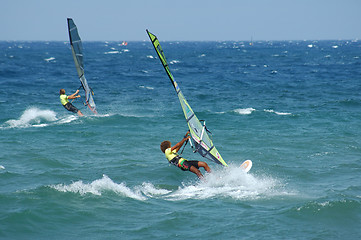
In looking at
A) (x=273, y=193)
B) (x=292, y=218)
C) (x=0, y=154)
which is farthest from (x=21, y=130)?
(x=292, y=218)

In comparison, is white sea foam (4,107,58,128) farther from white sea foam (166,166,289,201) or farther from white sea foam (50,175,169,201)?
white sea foam (166,166,289,201)

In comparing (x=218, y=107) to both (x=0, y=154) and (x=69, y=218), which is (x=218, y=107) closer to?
(x=0, y=154)

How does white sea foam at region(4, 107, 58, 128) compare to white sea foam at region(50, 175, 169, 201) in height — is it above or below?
above

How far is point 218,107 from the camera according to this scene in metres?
25.7

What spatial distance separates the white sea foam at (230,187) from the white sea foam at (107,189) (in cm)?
61

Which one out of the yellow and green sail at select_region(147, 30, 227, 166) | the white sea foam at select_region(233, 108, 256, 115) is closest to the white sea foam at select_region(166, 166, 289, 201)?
the yellow and green sail at select_region(147, 30, 227, 166)

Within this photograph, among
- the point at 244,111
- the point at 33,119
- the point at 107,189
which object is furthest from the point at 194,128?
the point at 244,111

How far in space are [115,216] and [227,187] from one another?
3.13 metres

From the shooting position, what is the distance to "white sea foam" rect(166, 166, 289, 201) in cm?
1063

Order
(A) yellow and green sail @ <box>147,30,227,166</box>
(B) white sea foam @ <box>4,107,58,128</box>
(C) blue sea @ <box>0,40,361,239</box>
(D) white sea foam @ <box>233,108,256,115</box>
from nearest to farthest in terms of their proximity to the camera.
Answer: (C) blue sea @ <box>0,40,361,239</box>
(A) yellow and green sail @ <box>147,30,227,166</box>
(B) white sea foam @ <box>4,107,58,128</box>
(D) white sea foam @ <box>233,108,256,115</box>


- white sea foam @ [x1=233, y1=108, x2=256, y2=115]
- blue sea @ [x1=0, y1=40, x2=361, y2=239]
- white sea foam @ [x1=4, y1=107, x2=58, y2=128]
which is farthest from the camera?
white sea foam @ [x1=233, y1=108, x2=256, y2=115]

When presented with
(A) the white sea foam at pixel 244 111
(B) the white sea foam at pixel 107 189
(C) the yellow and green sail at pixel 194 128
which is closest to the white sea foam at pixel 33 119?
(A) the white sea foam at pixel 244 111

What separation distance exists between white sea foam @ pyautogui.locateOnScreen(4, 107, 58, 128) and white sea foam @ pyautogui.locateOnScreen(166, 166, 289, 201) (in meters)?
11.1

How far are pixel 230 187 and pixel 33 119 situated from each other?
13151mm
